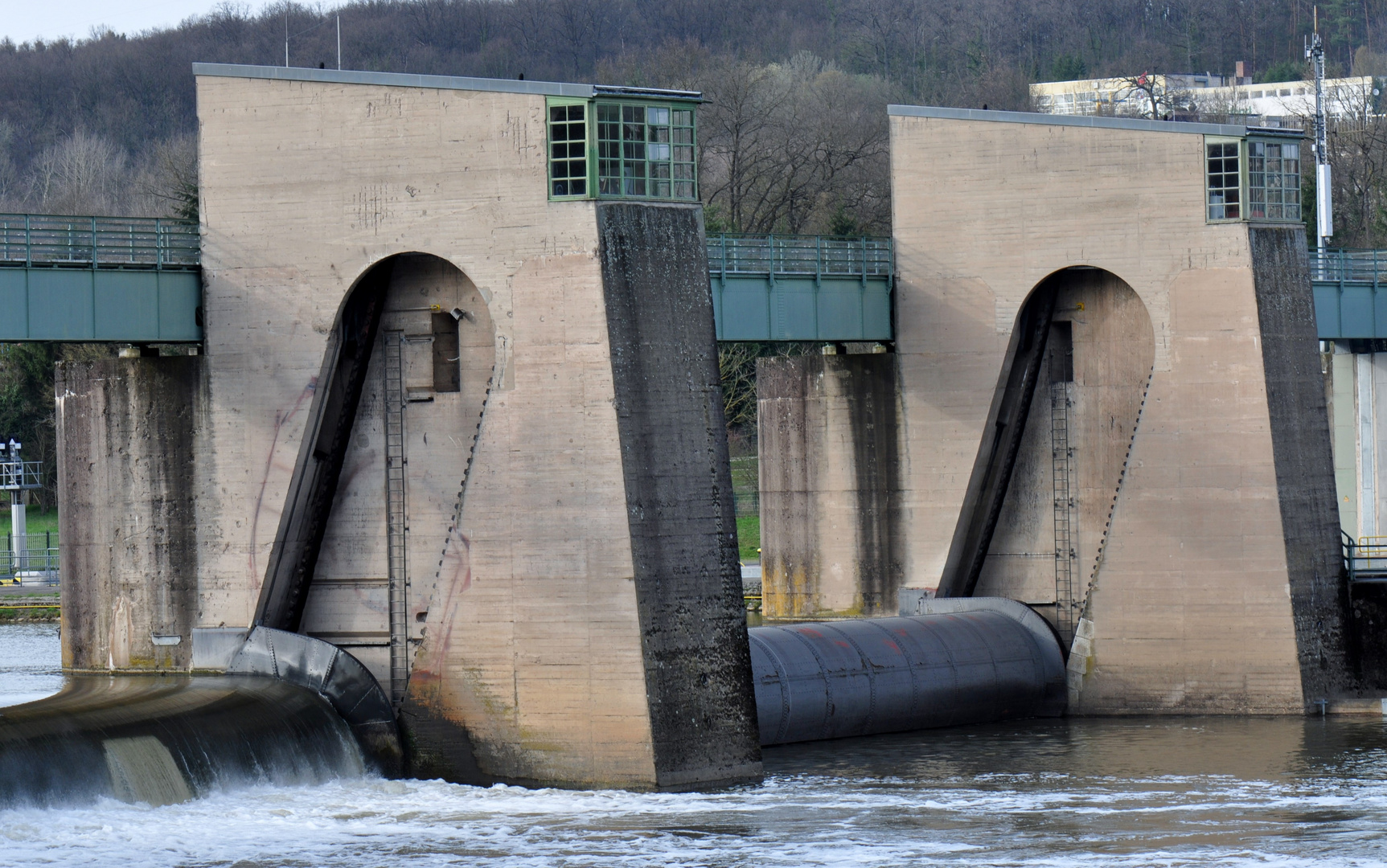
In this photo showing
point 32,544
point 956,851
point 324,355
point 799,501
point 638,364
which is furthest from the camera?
point 32,544

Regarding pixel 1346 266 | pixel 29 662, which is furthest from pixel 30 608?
pixel 1346 266

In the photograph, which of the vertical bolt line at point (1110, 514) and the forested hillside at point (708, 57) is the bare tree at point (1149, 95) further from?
the vertical bolt line at point (1110, 514)

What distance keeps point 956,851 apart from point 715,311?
15.0 m

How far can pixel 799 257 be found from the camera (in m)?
38.2

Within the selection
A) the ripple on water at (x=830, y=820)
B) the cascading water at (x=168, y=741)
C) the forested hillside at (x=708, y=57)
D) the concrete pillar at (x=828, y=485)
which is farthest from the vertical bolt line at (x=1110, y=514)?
the forested hillside at (x=708, y=57)

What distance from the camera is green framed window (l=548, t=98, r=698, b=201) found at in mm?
27375

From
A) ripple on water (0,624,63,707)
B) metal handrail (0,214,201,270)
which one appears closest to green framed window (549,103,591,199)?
metal handrail (0,214,201,270)

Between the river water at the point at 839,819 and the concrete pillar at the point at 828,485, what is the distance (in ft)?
26.9

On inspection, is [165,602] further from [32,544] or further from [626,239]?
[32,544]

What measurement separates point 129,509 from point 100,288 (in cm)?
343

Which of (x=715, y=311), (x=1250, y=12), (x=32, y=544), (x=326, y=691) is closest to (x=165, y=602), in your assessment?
(x=326, y=691)

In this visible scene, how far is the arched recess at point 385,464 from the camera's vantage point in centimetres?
2931

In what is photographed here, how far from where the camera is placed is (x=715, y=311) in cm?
3653

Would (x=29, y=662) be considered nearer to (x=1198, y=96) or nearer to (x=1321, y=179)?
(x=1321, y=179)
